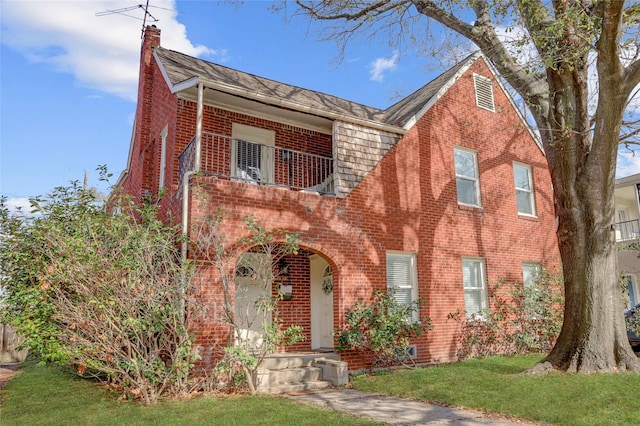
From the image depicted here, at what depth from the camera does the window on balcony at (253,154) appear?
10859 mm

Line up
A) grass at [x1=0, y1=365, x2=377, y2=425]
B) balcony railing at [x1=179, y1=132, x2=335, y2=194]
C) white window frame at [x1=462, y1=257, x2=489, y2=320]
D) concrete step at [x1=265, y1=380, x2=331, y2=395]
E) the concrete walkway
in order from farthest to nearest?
white window frame at [x1=462, y1=257, x2=489, y2=320]
balcony railing at [x1=179, y1=132, x2=335, y2=194]
concrete step at [x1=265, y1=380, x2=331, y2=395]
the concrete walkway
grass at [x1=0, y1=365, x2=377, y2=425]

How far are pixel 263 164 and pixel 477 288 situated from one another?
6.48 meters

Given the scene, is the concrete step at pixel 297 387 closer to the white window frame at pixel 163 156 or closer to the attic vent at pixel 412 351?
the attic vent at pixel 412 351

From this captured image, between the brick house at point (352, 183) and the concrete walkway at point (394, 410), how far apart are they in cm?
180

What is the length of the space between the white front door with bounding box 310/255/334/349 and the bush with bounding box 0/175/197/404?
4.05 meters

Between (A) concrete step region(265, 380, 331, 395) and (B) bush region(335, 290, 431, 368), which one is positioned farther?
(B) bush region(335, 290, 431, 368)

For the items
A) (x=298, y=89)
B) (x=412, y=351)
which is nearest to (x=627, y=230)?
(x=412, y=351)

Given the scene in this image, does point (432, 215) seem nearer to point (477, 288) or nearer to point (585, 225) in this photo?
point (477, 288)

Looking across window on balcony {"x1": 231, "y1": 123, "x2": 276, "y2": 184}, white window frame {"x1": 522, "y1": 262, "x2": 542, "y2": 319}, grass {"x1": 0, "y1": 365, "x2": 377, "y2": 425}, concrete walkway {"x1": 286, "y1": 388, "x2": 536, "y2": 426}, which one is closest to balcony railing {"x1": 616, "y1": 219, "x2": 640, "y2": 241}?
white window frame {"x1": 522, "y1": 262, "x2": 542, "y2": 319}

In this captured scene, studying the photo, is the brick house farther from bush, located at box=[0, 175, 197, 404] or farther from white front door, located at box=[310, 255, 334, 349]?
bush, located at box=[0, 175, 197, 404]

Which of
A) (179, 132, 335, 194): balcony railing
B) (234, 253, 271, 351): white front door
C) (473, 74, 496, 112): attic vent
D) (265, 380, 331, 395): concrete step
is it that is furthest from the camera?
(473, 74, 496, 112): attic vent

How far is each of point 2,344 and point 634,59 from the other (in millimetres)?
18701

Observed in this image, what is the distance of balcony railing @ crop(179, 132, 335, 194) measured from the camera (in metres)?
10.3

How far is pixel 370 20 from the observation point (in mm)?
11234
